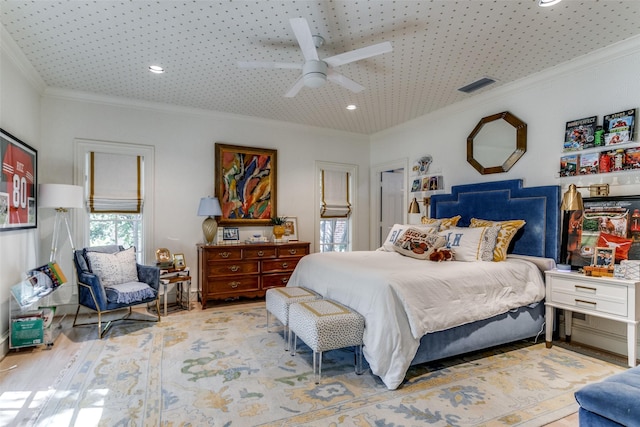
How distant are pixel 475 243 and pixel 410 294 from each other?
1353 mm

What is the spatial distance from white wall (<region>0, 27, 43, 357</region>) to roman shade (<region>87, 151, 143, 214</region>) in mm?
669

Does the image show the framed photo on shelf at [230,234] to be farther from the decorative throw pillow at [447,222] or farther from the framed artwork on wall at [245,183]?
the decorative throw pillow at [447,222]

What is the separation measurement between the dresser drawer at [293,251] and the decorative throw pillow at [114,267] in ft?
6.11

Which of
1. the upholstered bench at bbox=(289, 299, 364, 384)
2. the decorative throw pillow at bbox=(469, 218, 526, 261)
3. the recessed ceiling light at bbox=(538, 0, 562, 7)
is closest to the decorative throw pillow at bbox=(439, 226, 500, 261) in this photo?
the decorative throw pillow at bbox=(469, 218, 526, 261)

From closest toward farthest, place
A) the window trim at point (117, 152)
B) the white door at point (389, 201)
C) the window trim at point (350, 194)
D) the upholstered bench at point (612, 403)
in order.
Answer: the upholstered bench at point (612, 403)
the window trim at point (117, 152)
the window trim at point (350, 194)
the white door at point (389, 201)

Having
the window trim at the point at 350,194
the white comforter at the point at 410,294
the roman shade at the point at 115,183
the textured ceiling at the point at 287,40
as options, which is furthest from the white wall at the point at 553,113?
the roman shade at the point at 115,183

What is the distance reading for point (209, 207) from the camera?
14.9ft

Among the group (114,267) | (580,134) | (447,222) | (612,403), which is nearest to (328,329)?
(612,403)

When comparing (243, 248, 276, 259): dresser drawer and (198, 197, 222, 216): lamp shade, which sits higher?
(198, 197, 222, 216): lamp shade

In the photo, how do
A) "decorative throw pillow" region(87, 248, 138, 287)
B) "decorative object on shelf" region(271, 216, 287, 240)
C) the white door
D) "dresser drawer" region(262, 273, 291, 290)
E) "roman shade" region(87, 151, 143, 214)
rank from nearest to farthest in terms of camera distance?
"decorative throw pillow" region(87, 248, 138, 287) < "roman shade" region(87, 151, 143, 214) < "dresser drawer" region(262, 273, 291, 290) < "decorative object on shelf" region(271, 216, 287, 240) < the white door

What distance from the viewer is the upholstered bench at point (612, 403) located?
4.25 feet

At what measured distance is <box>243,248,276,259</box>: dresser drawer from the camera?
467 centimetres

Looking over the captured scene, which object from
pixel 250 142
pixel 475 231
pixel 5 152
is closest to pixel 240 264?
pixel 250 142

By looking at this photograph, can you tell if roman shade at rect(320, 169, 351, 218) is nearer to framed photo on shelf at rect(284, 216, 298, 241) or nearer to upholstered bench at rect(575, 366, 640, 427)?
framed photo on shelf at rect(284, 216, 298, 241)
